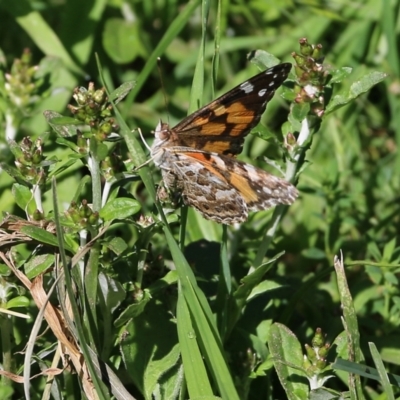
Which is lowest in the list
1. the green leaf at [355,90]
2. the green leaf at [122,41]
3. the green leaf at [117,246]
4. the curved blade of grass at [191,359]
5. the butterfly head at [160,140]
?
the curved blade of grass at [191,359]

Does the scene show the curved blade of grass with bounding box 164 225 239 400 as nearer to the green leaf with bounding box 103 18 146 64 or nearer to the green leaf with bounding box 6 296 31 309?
the green leaf with bounding box 6 296 31 309

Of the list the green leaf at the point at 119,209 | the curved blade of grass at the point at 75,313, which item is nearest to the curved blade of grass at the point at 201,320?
the green leaf at the point at 119,209

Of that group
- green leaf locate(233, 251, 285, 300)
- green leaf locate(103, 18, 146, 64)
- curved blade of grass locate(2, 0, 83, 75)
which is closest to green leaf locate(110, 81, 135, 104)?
green leaf locate(233, 251, 285, 300)

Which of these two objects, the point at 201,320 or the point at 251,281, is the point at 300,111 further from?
the point at 201,320

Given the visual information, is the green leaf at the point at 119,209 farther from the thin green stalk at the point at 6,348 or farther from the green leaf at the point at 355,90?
the green leaf at the point at 355,90

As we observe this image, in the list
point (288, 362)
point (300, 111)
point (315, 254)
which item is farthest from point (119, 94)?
point (315, 254)

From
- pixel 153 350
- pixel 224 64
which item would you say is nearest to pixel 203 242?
pixel 153 350

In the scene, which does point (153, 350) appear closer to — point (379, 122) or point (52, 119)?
point (52, 119)
